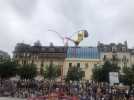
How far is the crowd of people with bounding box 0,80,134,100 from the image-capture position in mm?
28344

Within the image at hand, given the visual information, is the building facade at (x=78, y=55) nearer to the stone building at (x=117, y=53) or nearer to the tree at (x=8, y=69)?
the stone building at (x=117, y=53)

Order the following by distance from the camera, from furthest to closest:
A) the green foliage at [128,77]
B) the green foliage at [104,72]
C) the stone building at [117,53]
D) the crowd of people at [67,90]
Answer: the stone building at [117,53]
the green foliage at [104,72]
the green foliage at [128,77]
the crowd of people at [67,90]

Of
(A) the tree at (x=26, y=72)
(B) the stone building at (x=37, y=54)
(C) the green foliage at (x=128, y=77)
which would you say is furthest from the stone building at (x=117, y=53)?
(C) the green foliage at (x=128, y=77)

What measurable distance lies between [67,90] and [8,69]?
103ft

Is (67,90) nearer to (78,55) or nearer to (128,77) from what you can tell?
(128,77)

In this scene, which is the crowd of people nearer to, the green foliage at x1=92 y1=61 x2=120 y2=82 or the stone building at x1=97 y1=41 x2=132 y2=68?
the green foliage at x1=92 y1=61 x2=120 y2=82

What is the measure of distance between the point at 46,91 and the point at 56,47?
5425cm

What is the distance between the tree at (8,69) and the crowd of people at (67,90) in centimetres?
2437

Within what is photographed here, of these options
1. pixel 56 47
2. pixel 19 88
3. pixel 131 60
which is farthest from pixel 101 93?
pixel 56 47

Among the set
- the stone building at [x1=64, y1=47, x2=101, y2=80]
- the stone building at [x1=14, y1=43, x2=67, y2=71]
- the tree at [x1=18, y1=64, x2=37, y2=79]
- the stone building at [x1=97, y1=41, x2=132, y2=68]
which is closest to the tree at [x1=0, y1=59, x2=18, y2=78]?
the tree at [x1=18, y1=64, x2=37, y2=79]

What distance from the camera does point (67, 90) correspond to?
30.6 m

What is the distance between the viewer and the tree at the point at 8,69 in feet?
197

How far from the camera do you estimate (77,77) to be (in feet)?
190

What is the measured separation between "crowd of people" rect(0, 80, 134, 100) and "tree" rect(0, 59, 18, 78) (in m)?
24.4
